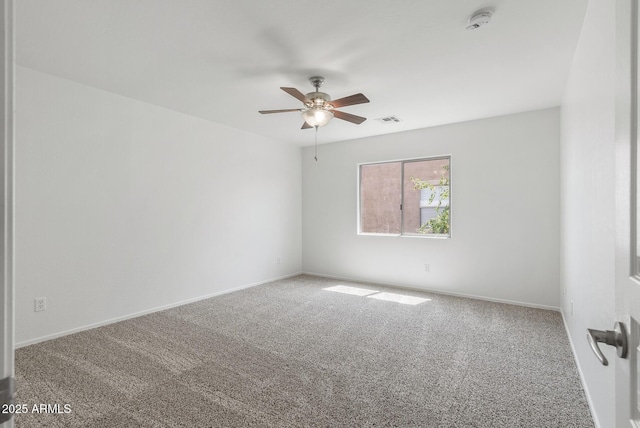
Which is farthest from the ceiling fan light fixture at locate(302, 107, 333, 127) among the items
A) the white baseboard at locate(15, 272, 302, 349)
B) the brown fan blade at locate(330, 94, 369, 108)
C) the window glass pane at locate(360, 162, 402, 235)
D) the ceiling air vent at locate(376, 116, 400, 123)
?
the white baseboard at locate(15, 272, 302, 349)

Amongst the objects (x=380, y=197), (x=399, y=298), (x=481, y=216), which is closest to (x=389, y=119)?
(x=380, y=197)

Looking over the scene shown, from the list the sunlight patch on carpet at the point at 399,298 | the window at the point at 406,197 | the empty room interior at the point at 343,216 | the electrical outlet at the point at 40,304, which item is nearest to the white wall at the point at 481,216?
the empty room interior at the point at 343,216

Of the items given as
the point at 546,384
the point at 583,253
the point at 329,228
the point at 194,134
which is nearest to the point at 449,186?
the point at 329,228

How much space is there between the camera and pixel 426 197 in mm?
4949

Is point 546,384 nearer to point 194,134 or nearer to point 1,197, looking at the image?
point 1,197

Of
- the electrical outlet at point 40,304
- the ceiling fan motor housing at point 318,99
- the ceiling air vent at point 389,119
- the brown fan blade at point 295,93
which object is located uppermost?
the ceiling air vent at point 389,119

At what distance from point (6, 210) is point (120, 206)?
3451mm

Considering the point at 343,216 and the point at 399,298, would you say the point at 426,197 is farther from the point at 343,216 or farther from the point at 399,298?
the point at 399,298

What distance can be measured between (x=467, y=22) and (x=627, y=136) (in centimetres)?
186

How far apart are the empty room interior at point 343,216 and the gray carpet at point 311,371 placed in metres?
0.02

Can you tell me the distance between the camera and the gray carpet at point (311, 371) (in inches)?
74.2

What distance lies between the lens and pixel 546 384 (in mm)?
2221

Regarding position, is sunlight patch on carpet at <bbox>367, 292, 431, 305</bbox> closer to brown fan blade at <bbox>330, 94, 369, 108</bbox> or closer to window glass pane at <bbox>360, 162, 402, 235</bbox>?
window glass pane at <bbox>360, 162, 402, 235</bbox>

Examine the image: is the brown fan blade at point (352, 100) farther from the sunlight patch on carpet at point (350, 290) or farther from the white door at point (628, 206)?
the sunlight patch on carpet at point (350, 290)
